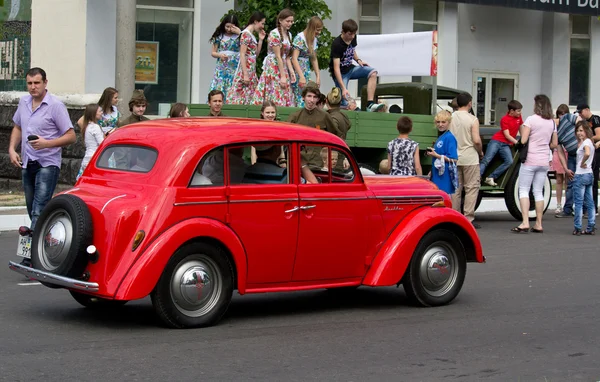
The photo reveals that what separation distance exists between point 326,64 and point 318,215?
1247 cm

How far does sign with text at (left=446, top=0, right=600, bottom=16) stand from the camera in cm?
2523

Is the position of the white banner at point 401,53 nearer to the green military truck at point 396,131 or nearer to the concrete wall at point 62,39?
the green military truck at point 396,131

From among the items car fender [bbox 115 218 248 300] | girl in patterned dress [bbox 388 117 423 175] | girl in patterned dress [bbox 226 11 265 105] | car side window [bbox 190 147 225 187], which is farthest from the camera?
girl in patterned dress [bbox 226 11 265 105]

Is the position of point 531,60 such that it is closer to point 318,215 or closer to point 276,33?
point 276,33

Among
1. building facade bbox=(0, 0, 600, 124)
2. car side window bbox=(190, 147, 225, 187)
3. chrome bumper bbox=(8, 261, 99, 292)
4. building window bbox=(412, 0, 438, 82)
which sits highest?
building window bbox=(412, 0, 438, 82)

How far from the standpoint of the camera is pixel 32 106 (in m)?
10.2

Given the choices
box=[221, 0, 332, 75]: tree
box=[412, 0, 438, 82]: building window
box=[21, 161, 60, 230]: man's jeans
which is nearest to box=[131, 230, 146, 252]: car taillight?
box=[21, 161, 60, 230]: man's jeans

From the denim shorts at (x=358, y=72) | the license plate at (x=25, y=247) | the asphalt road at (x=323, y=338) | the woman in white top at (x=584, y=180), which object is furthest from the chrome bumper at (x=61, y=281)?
the woman in white top at (x=584, y=180)

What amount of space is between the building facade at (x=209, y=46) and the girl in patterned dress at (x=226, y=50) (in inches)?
71.3

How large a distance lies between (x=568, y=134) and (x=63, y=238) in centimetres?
1141

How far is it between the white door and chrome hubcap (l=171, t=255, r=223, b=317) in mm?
19964

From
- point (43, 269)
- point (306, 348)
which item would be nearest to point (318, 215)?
point (306, 348)

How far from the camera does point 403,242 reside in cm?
853

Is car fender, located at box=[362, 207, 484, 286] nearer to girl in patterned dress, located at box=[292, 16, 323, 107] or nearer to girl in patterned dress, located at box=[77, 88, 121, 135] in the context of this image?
girl in patterned dress, located at box=[77, 88, 121, 135]
